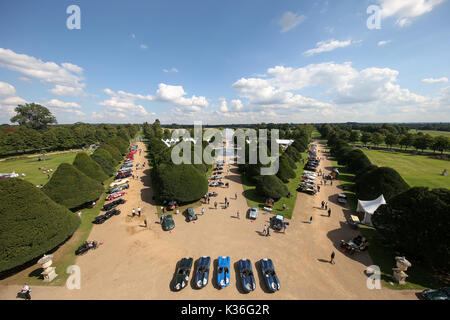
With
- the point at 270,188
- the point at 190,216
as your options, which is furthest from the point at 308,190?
the point at 190,216

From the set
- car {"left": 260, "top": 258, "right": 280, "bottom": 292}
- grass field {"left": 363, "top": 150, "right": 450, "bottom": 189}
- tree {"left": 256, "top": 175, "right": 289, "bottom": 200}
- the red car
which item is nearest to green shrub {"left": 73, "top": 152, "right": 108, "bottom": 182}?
the red car

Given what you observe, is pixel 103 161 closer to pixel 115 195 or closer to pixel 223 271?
pixel 115 195

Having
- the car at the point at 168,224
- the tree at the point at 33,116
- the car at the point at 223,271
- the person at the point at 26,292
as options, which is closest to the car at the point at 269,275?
the car at the point at 223,271

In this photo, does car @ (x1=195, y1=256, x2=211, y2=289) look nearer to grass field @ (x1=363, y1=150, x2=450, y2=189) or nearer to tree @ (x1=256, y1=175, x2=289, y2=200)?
tree @ (x1=256, y1=175, x2=289, y2=200)

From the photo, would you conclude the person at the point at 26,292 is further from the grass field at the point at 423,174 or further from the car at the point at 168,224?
the grass field at the point at 423,174
